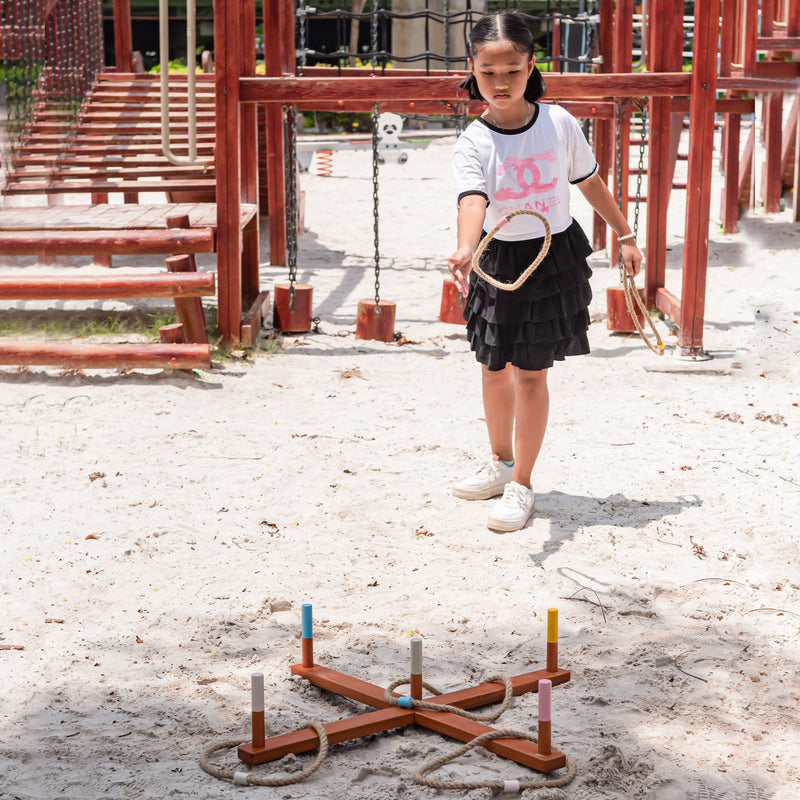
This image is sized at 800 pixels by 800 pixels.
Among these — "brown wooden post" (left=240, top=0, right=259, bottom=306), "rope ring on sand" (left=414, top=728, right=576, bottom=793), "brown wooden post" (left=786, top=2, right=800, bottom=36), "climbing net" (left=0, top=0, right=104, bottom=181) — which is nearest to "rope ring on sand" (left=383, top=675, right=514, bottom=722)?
"rope ring on sand" (left=414, top=728, right=576, bottom=793)

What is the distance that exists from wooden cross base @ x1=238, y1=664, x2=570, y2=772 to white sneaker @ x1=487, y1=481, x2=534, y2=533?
1.04 metres

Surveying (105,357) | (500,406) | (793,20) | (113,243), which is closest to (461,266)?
(500,406)

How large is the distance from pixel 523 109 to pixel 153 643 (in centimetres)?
201

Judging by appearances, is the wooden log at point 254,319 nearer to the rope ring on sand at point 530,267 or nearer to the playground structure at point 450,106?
the playground structure at point 450,106

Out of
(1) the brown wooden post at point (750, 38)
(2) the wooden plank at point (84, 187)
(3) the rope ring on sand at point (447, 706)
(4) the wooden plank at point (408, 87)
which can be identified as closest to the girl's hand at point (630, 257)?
(3) the rope ring on sand at point (447, 706)

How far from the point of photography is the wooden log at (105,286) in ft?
19.8

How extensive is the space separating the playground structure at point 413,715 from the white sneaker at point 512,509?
3.34 feet

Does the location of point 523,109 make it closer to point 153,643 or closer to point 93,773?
point 153,643

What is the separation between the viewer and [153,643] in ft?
10.4

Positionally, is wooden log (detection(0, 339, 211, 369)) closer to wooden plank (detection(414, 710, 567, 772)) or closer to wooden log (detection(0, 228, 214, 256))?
wooden log (detection(0, 228, 214, 256))

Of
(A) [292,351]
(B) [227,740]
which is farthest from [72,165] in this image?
(B) [227,740]

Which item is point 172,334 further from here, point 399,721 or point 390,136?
point 390,136

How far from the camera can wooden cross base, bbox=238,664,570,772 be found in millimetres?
2492

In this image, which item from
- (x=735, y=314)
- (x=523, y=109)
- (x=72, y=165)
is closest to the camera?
(x=523, y=109)
